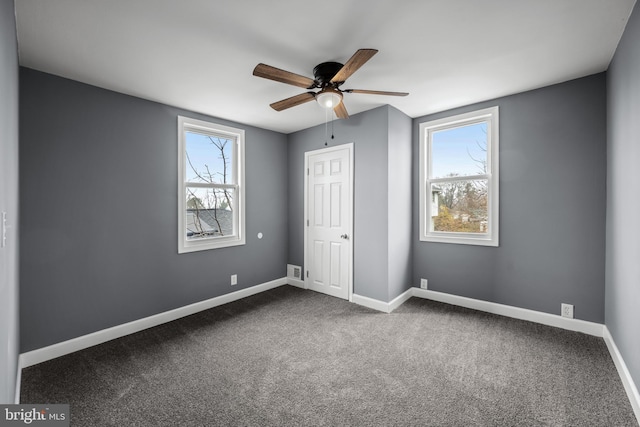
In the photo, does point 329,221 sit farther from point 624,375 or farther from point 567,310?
point 624,375

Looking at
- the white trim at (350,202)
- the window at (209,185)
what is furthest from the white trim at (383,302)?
the window at (209,185)

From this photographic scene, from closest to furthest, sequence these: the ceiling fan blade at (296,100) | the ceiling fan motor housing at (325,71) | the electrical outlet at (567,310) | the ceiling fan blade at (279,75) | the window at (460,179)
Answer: the ceiling fan blade at (279,75), the ceiling fan motor housing at (325,71), the ceiling fan blade at (296,100), the electrical outlet at (567,310), the window at (460,179)

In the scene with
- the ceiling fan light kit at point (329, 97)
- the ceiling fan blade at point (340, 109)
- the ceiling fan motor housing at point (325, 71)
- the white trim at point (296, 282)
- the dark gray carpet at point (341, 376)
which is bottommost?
the dark gray carpet at point (341, 376)

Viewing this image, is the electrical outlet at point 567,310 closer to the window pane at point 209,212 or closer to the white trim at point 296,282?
the white trim at point 296,282

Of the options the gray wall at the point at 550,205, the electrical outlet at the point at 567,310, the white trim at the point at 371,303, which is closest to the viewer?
the gray wall at the point at 550,205

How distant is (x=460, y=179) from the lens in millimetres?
3680

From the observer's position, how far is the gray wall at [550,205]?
2.81 meters

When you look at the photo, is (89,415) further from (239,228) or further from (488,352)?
(488,352)

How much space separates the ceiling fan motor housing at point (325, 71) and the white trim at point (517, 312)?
118 inches

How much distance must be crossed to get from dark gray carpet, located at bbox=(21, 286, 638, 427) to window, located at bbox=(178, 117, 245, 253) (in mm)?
1142

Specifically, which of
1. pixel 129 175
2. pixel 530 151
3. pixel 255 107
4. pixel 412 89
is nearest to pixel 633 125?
pixel 530 151

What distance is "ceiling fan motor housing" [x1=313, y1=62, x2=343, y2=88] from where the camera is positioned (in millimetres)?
2439

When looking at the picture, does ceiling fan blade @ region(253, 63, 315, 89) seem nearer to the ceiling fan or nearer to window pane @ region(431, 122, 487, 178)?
the ceiling fan

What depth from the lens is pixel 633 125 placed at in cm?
197
